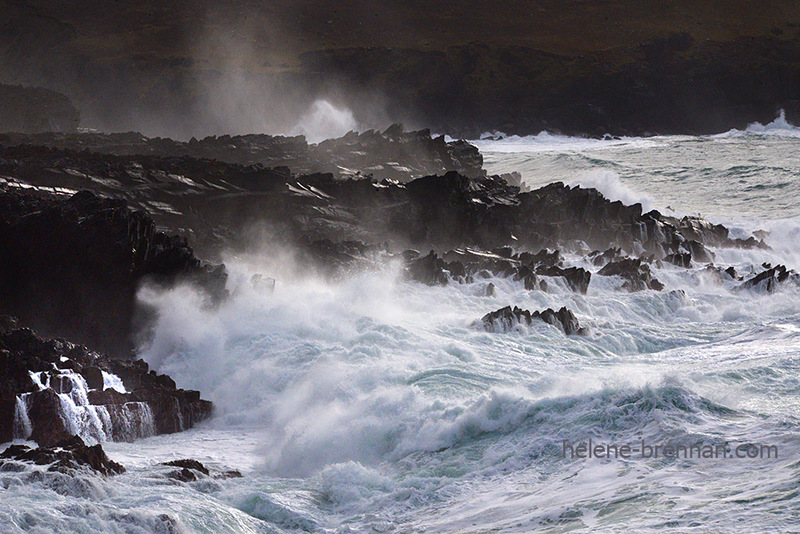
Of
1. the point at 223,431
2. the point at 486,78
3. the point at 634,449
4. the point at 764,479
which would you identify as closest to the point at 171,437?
the point at 223,431

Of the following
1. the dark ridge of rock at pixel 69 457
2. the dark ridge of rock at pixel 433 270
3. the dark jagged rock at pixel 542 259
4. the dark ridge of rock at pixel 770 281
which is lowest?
the dark ridge of rock at pixel 69 457

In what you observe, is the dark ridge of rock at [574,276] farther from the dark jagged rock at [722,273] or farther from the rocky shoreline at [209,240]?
the dark jagged rock at [722,273]

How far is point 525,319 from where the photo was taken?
20.2 meters

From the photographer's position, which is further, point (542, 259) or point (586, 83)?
point (586, 83)

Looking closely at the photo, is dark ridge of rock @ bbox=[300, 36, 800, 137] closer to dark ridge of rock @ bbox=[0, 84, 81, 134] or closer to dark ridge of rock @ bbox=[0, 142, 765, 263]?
dark ridge of rock @ bbox=[0, 84, 81, 134]

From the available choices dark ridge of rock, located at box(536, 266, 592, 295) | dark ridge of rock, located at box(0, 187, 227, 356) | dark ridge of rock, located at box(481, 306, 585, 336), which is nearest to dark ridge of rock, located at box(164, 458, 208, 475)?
dark ridge of rock, located at box(0, 187, 227, 356)

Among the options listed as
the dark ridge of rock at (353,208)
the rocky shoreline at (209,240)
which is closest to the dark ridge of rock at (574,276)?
the rocky shoreline at (209,240)

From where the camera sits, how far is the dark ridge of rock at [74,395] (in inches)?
504

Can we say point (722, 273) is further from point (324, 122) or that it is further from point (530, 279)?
point (324, 122)

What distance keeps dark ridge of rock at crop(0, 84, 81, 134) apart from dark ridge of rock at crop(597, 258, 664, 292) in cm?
2869

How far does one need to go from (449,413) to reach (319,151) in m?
23.6

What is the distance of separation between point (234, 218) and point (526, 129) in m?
43.5

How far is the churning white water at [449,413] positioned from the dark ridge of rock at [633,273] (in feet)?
1.76

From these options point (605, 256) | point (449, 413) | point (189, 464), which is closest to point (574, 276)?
point (605, 256)
